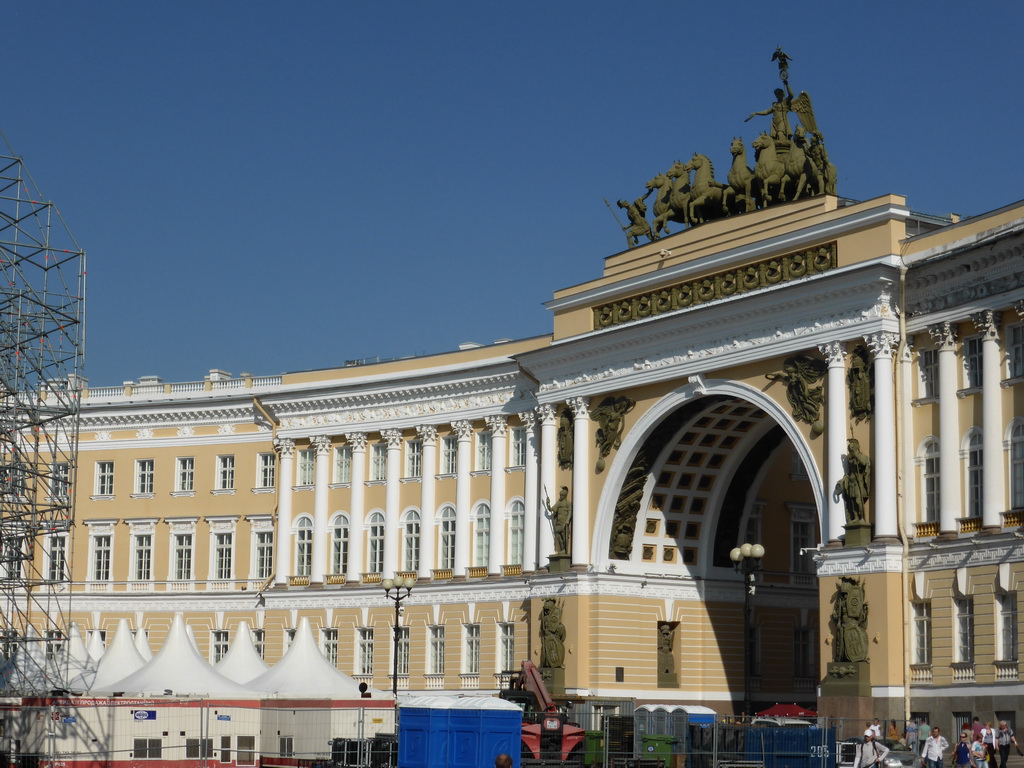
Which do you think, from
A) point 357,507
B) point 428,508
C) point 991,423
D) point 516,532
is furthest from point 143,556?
point 991,423

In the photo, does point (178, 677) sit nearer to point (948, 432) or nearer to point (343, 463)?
point (948, 432)

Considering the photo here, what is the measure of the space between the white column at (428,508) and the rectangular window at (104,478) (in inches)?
633

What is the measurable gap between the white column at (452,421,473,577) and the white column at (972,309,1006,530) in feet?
76.2

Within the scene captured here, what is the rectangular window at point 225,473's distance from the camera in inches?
2699

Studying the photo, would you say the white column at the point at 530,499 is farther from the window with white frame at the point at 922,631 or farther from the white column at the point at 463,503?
the window with white frame at the point at 922,631

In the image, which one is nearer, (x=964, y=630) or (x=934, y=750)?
(x=934, y=750)

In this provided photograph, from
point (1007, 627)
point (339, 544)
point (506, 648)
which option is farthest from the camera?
point (339, 544)

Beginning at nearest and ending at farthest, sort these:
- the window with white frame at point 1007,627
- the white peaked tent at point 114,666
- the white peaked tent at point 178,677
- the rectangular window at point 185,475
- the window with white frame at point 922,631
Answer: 1. the window with white frame at point 1007,627
2. the window with white frame at point 922,631
3. the white peaked tent at point 178,677
4. the white peaked tent at point 114,666
5. the rectangular window at point 185,475

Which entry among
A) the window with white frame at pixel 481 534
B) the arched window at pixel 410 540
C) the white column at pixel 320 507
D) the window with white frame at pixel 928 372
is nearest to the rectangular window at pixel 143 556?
the white column at pixel 320 507

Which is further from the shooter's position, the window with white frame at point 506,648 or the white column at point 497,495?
the white column at point 497,495

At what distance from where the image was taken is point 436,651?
6166 centimetres

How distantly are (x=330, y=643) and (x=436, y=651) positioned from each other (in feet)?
16.9

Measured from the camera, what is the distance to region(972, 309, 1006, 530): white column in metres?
41.4

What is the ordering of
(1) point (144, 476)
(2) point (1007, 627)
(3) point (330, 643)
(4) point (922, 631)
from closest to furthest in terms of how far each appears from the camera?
(2) point (1007, 627), (4) point (922, 631), (3) point (330, 643), (1) point (144, 476)
